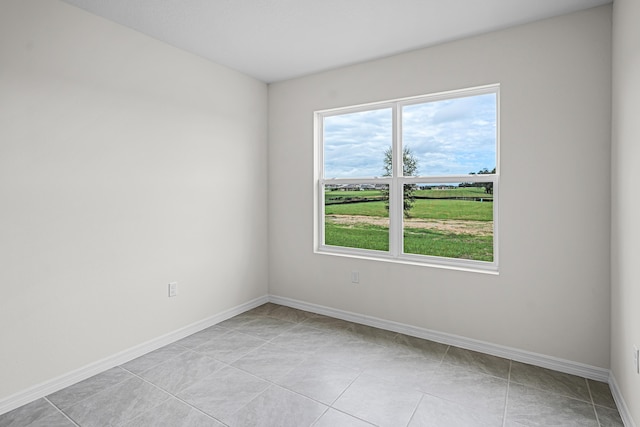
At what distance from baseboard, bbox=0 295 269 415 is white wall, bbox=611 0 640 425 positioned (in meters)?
3.12

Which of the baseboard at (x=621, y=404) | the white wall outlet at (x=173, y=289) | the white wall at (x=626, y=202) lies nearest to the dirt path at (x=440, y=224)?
the white wall at (x=626, y=202)

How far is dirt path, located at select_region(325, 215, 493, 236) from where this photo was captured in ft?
9.84

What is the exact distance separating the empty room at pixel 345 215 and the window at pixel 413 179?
0.8 inches

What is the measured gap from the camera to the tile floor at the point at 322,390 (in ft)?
6.65

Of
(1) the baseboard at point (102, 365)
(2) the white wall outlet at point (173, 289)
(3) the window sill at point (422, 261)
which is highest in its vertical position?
(3) the window sill at point (422, 261)

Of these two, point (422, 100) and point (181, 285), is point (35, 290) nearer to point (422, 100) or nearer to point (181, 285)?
point (181, 285)

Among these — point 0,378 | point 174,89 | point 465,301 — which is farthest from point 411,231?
point 0,378

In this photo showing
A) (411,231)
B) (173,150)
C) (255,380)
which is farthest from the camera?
(411,231)

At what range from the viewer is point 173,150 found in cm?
307

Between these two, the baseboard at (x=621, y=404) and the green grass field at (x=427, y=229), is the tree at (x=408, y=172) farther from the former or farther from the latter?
the baseboard at (x=621, y=404)

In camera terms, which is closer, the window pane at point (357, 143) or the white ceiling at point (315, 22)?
the white ceiling at point (315, 22)

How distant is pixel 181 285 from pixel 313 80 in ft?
7.89

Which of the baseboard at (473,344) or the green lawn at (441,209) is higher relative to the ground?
the green lawn at (441,209)

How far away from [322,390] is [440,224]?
175 cm
